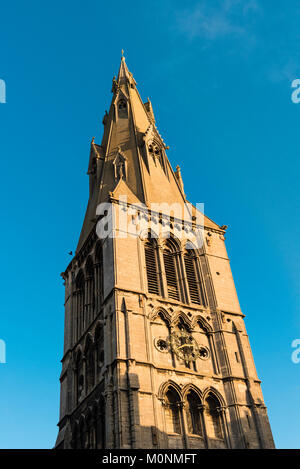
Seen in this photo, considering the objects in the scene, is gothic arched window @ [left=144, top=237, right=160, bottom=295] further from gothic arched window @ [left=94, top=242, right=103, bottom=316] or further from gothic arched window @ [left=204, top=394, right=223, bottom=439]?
gothic arched window @ [left=204, top=394, right=223, bottom=439]

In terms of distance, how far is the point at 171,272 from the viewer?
30547 mm

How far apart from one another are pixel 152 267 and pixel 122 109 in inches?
624

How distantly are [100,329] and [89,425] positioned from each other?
4406mm

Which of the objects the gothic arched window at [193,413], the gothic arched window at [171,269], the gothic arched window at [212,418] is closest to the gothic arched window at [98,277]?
the gothic arched window at [171,269]

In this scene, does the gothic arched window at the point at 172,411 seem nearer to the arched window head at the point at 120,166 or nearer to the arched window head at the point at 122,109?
the arched window head at the point at 120,166

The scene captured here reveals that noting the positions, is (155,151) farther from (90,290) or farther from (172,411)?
(172,411)

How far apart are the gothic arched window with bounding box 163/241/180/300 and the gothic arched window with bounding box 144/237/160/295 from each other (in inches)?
26.4

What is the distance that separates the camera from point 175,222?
1284 inches

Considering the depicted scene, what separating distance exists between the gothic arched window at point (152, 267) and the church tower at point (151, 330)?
0.06 metres

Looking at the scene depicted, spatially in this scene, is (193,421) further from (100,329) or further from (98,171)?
(98,171)

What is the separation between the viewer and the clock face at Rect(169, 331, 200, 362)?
26.5 metres

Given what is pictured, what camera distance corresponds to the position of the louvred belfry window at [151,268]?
2892 cm
